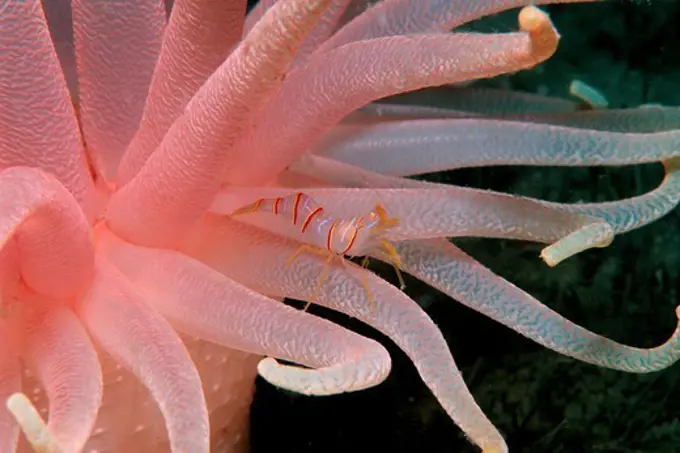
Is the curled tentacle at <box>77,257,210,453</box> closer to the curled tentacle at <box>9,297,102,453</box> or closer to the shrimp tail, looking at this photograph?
the curled tentacle at <box>9,297,102,453</box>

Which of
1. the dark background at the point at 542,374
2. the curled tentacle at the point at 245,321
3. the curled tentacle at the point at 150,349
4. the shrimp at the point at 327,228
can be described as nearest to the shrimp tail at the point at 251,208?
the shrimp at the point at 327,228

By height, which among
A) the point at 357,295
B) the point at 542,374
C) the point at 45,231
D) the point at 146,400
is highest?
the point at 45,231

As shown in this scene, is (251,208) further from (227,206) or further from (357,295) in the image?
(357,295)

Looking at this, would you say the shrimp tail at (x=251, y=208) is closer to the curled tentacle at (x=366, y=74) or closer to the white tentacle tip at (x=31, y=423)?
the curled tentacle at (x=366, y=74)

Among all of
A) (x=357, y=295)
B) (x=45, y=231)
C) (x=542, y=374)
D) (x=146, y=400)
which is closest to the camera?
(x=45, y=231)

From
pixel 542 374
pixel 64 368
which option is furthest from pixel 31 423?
pixel 542 374

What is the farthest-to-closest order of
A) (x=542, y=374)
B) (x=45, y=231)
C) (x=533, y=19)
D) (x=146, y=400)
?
(x=542, y=374)
(x=146, y=400)
(x=45, y=231)
(x=533, y=19)

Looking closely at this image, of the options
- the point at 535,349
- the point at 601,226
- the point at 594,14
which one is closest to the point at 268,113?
the point at 601,226

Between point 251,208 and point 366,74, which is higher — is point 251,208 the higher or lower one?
the lower one
